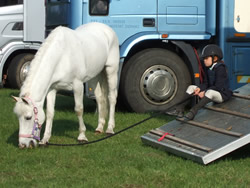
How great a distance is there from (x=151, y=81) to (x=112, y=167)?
4565mm

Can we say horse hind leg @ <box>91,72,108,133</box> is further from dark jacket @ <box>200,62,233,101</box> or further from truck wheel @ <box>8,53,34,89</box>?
truck wheel @ <box>8,53,34,89</box>

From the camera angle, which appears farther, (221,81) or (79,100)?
(79,100)

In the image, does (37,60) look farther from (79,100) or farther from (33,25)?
(33,25)

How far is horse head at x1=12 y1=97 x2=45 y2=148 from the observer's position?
7.37 meters

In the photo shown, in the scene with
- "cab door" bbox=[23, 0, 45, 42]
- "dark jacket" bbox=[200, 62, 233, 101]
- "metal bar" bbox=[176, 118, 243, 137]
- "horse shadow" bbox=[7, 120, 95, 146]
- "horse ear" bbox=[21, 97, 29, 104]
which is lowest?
"horse shadow" bbox=[7, 120, 95, 146]

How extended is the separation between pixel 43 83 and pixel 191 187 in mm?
2677

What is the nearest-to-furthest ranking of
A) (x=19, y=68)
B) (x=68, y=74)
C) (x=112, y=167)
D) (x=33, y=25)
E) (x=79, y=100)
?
(x=112, y=167) < (x=68, y=74) < (x=79, y=100) < (x=33, y=25) < (x=19, y=68)

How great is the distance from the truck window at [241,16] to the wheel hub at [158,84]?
1477 mm

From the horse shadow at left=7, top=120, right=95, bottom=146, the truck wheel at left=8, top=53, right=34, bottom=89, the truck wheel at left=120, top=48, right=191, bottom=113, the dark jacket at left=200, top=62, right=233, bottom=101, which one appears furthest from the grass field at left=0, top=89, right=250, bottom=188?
the truck wheel at left=8, top=53, right=34, bottom=89

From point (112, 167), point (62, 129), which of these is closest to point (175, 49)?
point (62, 129)

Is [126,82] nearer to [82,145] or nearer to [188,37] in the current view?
[188,37]

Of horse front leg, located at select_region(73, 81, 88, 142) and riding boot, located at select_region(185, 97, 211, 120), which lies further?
horse front leg, located at select_region(73, 81, 88, 142)

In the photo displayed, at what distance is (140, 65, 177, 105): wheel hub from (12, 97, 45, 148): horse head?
3.81 m

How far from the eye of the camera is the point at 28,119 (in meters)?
7.44
